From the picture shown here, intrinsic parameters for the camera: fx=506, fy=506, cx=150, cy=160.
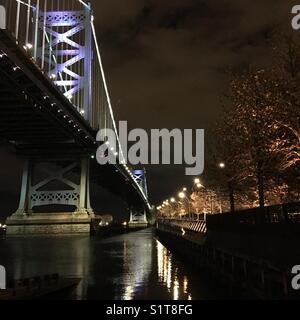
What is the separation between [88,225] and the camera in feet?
210

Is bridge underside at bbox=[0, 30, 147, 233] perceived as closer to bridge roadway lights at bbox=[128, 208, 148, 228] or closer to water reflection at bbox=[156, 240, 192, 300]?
water reflection at bbox=[156, 240, 192, 300]

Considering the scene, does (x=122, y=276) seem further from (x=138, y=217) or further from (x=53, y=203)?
(x=138, y=217)

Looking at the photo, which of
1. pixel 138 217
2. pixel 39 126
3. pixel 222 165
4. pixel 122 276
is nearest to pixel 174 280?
pixel 122 276

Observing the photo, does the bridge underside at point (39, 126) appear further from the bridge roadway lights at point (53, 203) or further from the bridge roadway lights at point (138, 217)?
the bridge roadway lights at point (138, 217)

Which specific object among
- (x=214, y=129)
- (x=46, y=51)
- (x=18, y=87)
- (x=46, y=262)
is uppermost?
(x=46, y=51)

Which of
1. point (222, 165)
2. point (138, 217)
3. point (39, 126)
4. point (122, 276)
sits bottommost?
point (122, 276)

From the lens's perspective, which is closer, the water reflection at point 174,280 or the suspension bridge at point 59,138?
the water reflection at point 174,280

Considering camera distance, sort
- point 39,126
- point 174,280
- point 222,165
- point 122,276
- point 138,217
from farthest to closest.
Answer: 1. point 138,217
2. point 39,126
3. point 222,165
4. point 122,276
5. point 174,280

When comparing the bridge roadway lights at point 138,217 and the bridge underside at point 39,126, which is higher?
the bridge underside at point 39,126

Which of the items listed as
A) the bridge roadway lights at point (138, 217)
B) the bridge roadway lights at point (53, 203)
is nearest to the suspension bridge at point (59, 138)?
the bridge roadway lights at point (53, 203)

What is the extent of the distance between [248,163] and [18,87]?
2411cm

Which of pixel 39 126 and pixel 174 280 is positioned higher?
pixel 39 126
